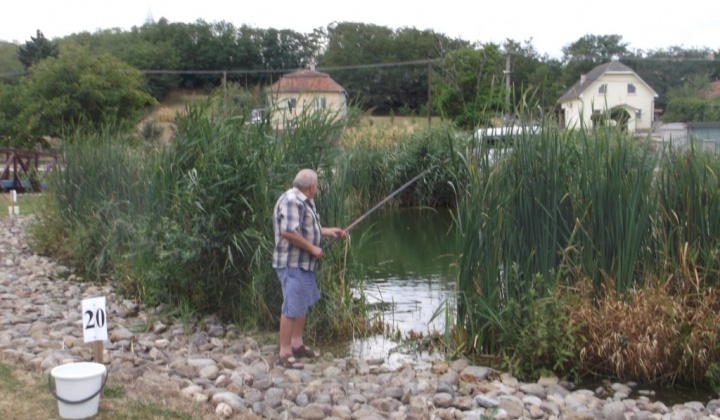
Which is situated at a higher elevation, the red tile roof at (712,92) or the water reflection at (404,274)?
the red tile roof at (712,92)

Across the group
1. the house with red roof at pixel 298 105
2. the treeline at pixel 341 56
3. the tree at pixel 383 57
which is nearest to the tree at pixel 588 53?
the treeline at pixel 341 56

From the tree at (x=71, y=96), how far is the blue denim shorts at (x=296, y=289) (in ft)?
54.9

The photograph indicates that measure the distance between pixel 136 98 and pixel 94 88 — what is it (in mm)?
1299

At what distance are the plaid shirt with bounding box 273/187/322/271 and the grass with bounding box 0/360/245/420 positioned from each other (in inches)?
56.0

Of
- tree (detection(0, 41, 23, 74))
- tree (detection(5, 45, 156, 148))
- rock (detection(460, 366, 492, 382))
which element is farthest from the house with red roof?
tree (detection(0, 41, 23, 74))

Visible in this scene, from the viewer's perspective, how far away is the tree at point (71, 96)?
21891 mm

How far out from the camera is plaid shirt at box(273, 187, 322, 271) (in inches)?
238

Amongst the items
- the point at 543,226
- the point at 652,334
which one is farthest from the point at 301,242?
the point at 652,334

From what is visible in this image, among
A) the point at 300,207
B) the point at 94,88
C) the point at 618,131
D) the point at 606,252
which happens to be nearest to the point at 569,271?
the point at 606,252

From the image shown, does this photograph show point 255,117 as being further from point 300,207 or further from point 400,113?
point 400,113

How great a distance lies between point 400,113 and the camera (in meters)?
48.0

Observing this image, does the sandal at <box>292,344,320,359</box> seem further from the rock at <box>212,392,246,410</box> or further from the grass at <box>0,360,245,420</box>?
the grass at <box>0,360,245,420</box>

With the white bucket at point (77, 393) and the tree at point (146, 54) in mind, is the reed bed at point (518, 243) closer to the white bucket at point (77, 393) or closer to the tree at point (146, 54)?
the white bucket at point (77, 393)

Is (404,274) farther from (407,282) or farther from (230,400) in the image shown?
(230,400)
